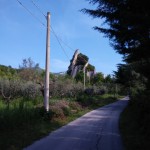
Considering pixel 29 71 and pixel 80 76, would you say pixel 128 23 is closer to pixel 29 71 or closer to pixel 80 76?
pixel 29 71

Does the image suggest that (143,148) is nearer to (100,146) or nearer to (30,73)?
(100,146)

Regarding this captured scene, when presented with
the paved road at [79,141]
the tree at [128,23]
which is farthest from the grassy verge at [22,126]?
the tree at [128,23]

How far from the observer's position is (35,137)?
15.2m

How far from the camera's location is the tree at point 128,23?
11.1 meters

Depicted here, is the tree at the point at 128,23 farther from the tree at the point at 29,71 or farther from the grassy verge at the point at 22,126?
the tree at the point at 29,71

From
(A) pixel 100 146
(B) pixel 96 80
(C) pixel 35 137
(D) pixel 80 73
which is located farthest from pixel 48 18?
(B) pixel 96 80

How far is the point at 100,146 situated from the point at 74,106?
65.0 feet

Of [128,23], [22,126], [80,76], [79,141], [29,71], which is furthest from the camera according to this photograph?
[80,76]

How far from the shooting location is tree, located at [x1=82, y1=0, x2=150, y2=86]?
11062 mm

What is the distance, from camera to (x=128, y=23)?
1134cm

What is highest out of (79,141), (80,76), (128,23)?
(80,76)

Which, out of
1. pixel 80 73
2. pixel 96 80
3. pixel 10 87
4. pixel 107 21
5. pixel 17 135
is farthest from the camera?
pixel 96 80

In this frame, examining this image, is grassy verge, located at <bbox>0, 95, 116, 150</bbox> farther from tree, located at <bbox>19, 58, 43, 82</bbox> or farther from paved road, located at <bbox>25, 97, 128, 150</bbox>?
tree, located at <bbox>19, 58, 43, 82</bbox>

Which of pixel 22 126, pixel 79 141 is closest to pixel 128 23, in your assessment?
pixel 79 141
